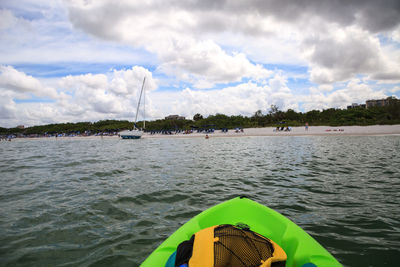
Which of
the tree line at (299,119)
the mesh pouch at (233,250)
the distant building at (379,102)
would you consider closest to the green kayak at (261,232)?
the mesh pouch at (233,250)

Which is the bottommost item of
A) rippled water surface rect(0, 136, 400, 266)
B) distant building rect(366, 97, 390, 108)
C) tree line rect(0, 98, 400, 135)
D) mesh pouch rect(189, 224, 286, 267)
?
rippled water surface rect(0, 136, 400, 266)

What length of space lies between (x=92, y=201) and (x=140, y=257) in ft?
11.0

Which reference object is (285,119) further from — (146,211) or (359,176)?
(146,211)

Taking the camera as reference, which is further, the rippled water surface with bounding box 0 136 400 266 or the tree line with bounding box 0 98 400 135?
the tree line with bounding box 0 98 400 135

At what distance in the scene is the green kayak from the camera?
219 centimetres

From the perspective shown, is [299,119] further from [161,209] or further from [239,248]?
[239,248]

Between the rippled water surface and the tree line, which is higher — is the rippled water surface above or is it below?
below

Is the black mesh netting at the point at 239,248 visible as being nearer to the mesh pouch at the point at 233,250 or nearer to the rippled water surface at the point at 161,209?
the mesh pouch at the point at 233,250

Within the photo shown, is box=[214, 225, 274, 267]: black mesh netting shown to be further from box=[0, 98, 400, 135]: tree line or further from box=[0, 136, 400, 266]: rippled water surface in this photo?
box=[0, 98, 400, 135]: tree line

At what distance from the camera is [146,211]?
5121 millimetres

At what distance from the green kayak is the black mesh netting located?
48cm

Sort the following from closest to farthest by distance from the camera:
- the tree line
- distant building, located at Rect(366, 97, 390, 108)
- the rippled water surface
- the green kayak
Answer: the green kayak < the rippled water surface < the tree line < distant building, located at Rect(366, 97, 390, 108)

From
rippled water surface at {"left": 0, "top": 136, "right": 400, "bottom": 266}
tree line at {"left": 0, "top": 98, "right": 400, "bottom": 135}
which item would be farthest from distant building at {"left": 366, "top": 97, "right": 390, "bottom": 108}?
rippled water surface at {"left": 0, "top": 136, "right": 400, "bottom": 266}

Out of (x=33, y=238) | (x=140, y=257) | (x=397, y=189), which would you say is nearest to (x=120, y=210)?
(x=33, y=238)
